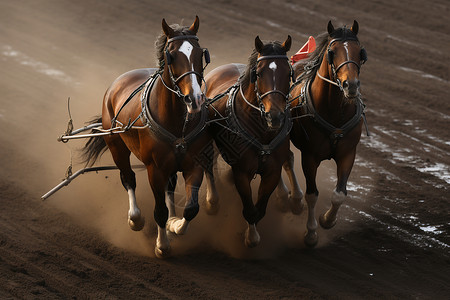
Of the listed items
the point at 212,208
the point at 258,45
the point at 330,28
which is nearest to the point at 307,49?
the point at 330,28

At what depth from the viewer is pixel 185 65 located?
598 centimetres

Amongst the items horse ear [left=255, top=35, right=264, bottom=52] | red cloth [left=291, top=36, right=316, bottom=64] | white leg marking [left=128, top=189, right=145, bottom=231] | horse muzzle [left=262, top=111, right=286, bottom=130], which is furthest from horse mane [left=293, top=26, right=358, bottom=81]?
white leg marking [left=128, top=189, right=145, bottom=231]

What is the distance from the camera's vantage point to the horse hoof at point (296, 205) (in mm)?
7773

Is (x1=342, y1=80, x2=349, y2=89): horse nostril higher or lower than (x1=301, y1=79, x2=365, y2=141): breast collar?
higher

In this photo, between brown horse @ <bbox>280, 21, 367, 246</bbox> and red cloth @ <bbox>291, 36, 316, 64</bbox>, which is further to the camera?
red cloth @ <bbox>291, 36, 316, 64</bbox>

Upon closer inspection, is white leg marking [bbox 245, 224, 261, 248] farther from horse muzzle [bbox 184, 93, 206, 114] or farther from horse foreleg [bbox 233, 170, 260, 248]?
horse muzzle [bbox 184, 93, 206, 114]

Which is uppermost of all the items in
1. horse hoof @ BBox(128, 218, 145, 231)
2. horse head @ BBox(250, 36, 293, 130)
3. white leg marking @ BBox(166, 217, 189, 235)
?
horse head @ BBox(250, 36, 293, 130)

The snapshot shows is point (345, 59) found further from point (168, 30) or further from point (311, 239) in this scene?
point (311, 239)

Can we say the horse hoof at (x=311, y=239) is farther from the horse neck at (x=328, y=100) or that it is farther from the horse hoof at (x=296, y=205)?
the horse neck at (x=328, y=100)

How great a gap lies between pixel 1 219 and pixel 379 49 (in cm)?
853

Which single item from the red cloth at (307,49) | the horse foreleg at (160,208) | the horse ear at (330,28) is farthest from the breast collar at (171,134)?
the red cloth at (307,49)

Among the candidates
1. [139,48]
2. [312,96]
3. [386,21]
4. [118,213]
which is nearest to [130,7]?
[139,48]

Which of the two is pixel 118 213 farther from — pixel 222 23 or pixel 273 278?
pixel 222 23

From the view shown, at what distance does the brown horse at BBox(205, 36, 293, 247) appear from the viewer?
611 cm
